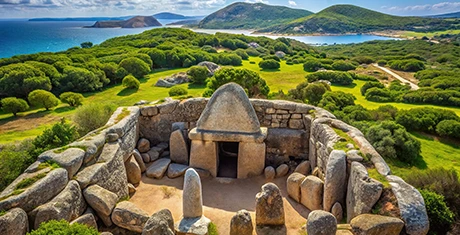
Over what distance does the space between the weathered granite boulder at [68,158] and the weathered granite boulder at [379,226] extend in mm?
6280

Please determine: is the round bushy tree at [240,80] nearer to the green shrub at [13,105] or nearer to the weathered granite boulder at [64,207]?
the weathered granite boulder at [64,207]

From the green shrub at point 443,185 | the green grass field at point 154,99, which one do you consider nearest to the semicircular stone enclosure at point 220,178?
the green shrub at point 443,185

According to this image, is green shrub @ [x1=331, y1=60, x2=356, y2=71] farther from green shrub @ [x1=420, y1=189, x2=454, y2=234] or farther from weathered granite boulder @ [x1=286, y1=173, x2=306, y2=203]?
green shrub @ [x1=420, y1=189, x2=454, y2=234]

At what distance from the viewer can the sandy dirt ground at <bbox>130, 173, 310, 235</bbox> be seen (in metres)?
7.77

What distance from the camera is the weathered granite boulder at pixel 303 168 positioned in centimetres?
982

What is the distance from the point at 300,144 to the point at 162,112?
5.32 m

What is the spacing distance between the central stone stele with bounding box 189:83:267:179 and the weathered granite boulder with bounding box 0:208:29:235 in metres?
5.07

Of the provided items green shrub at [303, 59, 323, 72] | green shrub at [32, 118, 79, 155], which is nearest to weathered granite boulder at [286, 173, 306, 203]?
green shrub at [32, 118, 79, 155]

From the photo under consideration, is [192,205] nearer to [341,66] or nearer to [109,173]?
[109,173]

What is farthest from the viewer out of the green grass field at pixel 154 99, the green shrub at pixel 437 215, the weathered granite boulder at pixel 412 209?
the green grass field at pixel 154 99

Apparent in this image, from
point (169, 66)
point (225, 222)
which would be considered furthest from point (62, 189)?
point (169, 66)

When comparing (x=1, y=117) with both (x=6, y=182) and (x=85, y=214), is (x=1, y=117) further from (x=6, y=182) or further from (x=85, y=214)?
(x=85, y=214)

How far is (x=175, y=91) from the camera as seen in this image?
2727cm

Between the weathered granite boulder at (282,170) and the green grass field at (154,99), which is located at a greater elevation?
the weathered granite boulder at (282,170)
